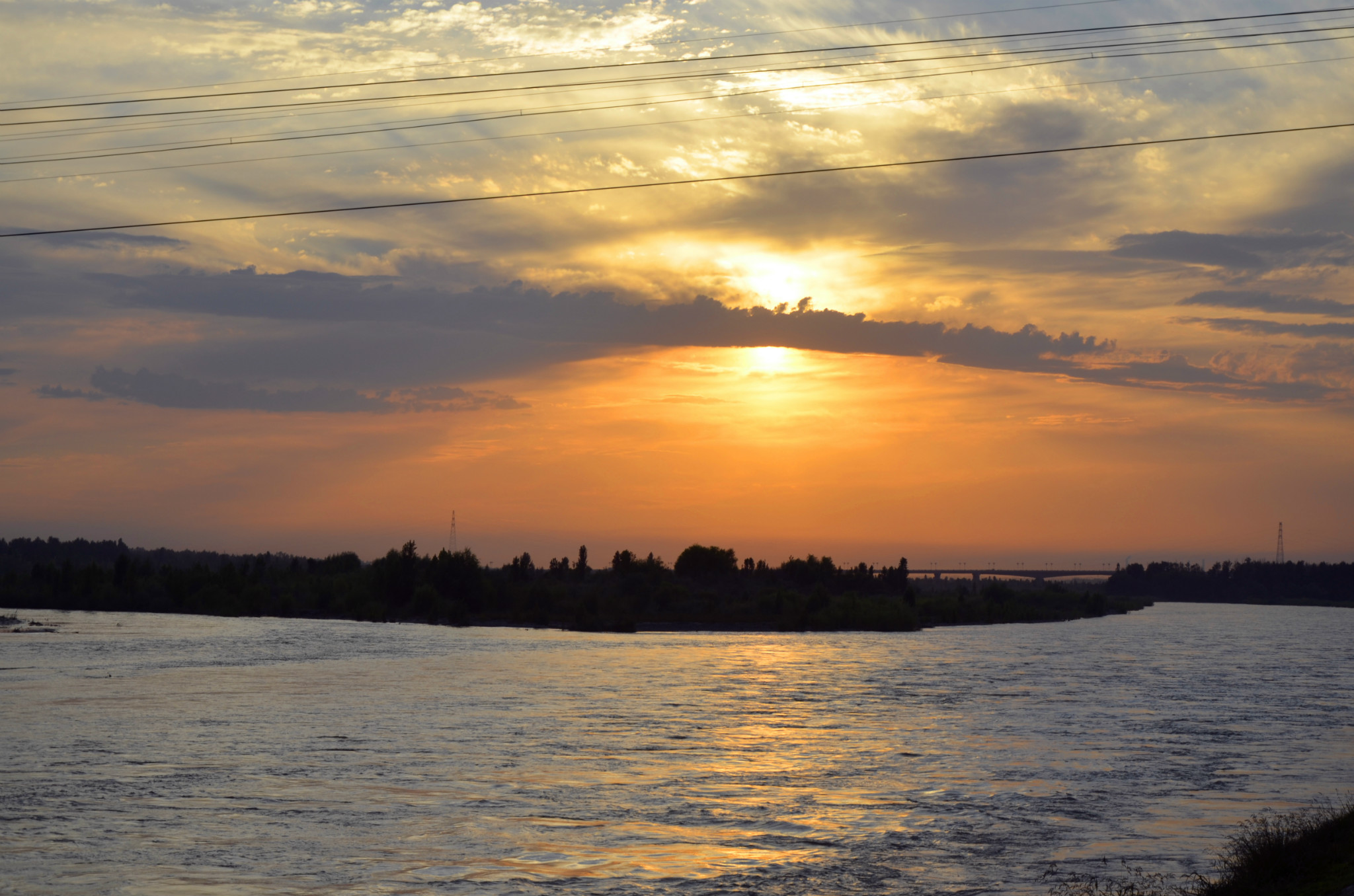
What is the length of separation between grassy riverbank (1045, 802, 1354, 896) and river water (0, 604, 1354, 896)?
970 mm

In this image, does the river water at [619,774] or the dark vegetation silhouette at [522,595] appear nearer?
the river water at [619,774]

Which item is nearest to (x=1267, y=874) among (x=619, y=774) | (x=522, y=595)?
(x=619, y=774)

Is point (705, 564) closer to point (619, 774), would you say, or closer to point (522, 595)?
point (522, 595)

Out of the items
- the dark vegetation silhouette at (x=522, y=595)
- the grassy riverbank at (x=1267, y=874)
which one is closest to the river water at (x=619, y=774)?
the grassy riverbank at (x=1267, y=874)

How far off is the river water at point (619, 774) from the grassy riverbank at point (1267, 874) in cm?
97

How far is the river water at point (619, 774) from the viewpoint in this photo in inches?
673

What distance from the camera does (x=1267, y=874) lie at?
44.9 feet

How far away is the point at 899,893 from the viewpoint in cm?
1573

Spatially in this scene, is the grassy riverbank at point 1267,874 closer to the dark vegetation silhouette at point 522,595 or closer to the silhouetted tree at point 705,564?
the dark vegetation silhouette at point 522,595

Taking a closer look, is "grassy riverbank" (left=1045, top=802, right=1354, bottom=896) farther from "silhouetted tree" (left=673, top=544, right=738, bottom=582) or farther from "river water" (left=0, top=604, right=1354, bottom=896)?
"silhouetted tree" (left=673, top=544, right=738, bottom=582)

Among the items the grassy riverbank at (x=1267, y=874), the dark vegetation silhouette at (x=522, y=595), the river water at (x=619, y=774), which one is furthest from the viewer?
the dark vegetation silhouette at (x=522, y=595)

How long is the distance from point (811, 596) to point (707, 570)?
27.7 m

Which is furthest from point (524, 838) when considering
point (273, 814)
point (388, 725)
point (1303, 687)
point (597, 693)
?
point (1303, 687)

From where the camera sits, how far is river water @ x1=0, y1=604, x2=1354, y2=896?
1709cm
